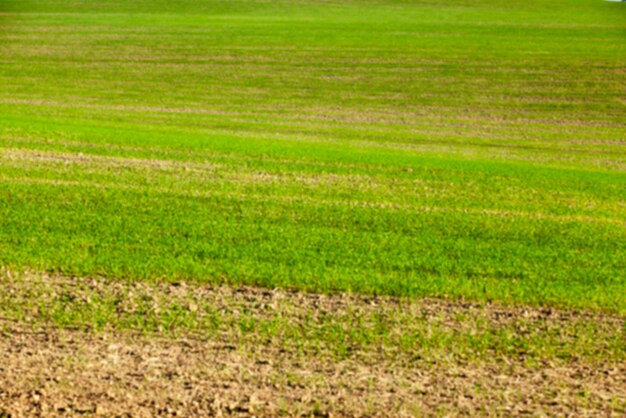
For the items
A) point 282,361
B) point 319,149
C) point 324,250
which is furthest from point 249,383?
point 319,149

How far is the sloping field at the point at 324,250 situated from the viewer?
7152 millimetres

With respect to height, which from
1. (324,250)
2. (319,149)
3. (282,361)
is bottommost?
(319,149)

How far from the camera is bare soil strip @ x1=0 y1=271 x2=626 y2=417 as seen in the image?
6.50 m

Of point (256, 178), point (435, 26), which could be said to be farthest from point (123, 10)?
point (256, 178)

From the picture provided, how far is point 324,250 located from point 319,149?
11228mm

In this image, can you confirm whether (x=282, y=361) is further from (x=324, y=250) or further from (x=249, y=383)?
(x=324, y=250)

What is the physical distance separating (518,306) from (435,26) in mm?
48585

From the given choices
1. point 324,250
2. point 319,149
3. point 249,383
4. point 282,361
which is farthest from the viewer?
point 319,149

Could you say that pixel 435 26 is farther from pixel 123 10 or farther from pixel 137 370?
pixel 137 370

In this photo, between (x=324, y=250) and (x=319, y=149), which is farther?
(x=319, y=149)

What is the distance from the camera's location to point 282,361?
24.0 ft

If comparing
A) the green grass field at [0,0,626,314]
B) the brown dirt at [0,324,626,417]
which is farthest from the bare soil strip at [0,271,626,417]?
the green grass field at [0,0,626,314]

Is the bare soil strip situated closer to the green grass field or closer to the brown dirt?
the brown dirt

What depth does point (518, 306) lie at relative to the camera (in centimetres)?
923
